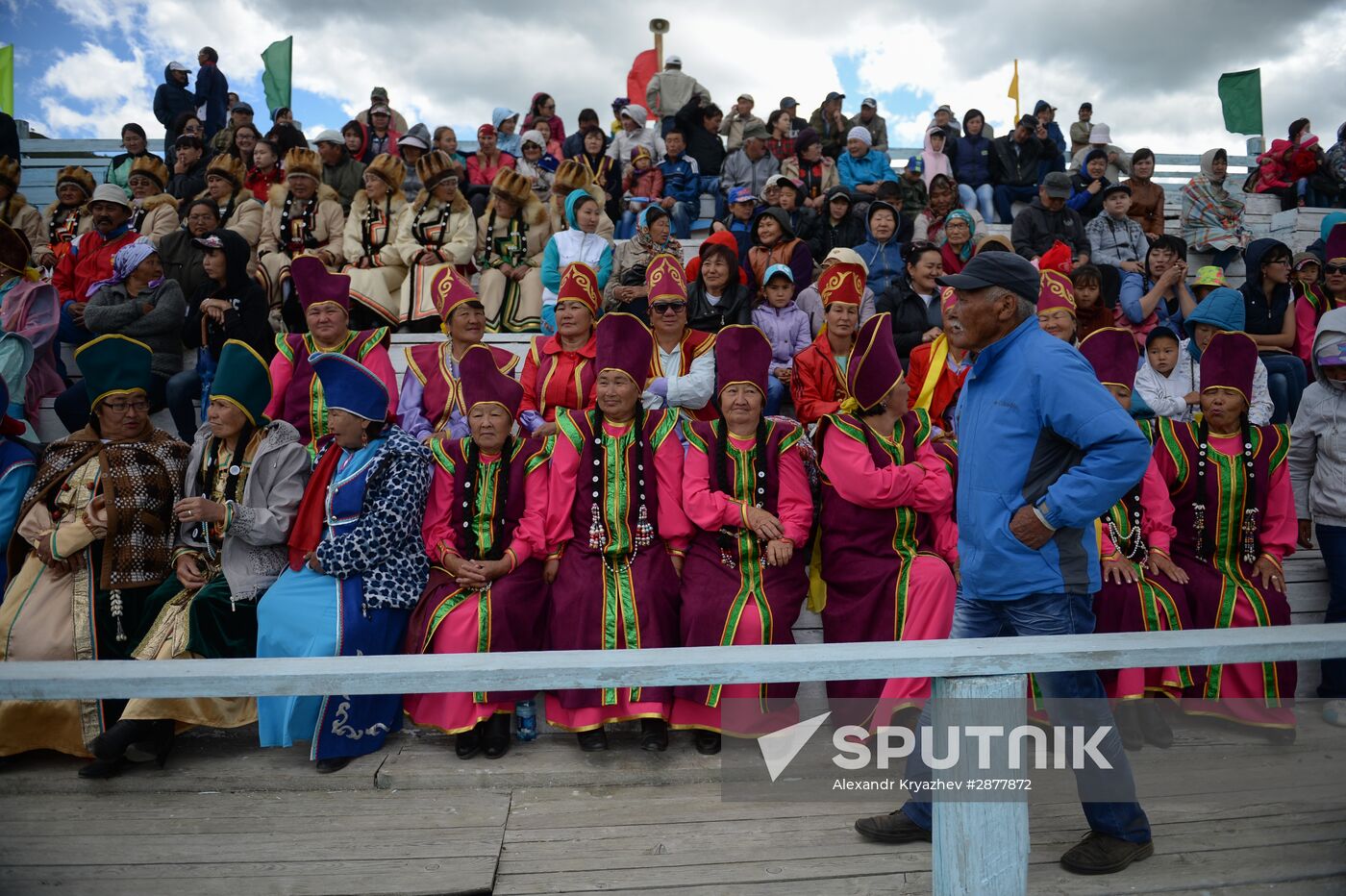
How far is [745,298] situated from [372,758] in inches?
144

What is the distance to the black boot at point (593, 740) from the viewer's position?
3615 mm

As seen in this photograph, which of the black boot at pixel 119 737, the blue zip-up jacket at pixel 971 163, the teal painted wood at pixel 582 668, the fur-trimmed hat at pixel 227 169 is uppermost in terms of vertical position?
the blue zip-up jacket at pixel 971 163

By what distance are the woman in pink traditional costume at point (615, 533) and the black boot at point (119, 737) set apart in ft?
5.21

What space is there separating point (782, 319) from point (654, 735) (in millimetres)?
3154

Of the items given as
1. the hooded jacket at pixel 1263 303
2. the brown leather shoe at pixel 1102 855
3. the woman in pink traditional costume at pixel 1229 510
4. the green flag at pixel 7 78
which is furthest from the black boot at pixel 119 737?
the green flag at pixel 7 78

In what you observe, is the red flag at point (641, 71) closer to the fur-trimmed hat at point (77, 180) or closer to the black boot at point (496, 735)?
the fur-trimmed hat at point (77, 180)

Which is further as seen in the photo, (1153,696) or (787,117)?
(787,117)

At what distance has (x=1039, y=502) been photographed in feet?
8.14

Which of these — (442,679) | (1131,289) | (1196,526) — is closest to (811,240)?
(1131,289)

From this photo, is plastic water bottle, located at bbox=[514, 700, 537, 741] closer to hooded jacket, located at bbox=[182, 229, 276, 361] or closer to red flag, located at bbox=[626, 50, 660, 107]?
hooded jacket, located at bbox=[182, 229, 276, 361]

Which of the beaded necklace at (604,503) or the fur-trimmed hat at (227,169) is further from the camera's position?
the fur-trimmed hat at (227,169)

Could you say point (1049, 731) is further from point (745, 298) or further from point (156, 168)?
point (156, 168)

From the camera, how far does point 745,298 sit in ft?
19.5

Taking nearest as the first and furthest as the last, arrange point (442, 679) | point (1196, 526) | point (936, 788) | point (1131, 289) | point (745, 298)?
point (442, 679) < point (936, 788) < point (1196, 526) < point (745, 298) < point (1131, 289)
